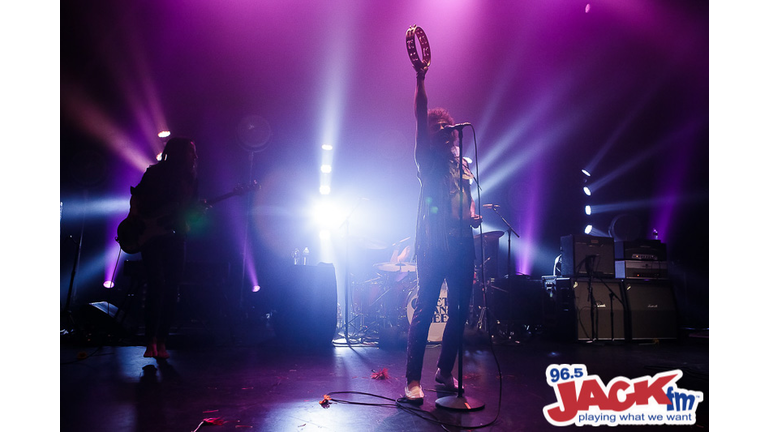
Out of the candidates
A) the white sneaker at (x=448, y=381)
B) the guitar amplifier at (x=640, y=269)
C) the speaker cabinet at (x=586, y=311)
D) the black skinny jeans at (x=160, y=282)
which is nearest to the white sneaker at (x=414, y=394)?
the white sneaker at (x=448, y=381)

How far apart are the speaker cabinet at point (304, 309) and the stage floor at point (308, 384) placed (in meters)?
0.23

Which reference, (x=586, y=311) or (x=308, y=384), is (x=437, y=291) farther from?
(x=586, y=311)

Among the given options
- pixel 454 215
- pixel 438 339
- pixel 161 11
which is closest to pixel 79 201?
pixel 161 11

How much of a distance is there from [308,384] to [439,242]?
1.31 metres

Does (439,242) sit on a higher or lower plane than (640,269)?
higher

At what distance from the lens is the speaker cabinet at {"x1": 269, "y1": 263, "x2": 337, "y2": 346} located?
4.88 metres

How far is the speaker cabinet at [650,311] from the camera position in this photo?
5.52m

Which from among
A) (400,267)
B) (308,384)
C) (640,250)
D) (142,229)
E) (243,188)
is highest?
(243,188)

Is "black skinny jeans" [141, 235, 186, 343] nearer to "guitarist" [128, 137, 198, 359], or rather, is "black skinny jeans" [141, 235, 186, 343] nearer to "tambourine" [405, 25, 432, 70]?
"guitarist" [128, 137, 198, 359]

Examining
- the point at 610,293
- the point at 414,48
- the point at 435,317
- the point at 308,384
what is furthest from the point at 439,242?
the point at 610,293

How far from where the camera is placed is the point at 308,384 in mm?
2721

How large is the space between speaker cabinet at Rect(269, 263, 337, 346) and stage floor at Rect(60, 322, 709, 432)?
23 cm

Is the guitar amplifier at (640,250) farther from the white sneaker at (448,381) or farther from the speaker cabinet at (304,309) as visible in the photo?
the white sneaker at (448,381)

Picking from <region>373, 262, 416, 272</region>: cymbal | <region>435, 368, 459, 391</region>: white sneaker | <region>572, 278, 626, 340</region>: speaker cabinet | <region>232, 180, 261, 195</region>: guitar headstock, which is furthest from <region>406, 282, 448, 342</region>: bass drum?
<region>435, 368, 459, 391</region>: white sneaker
